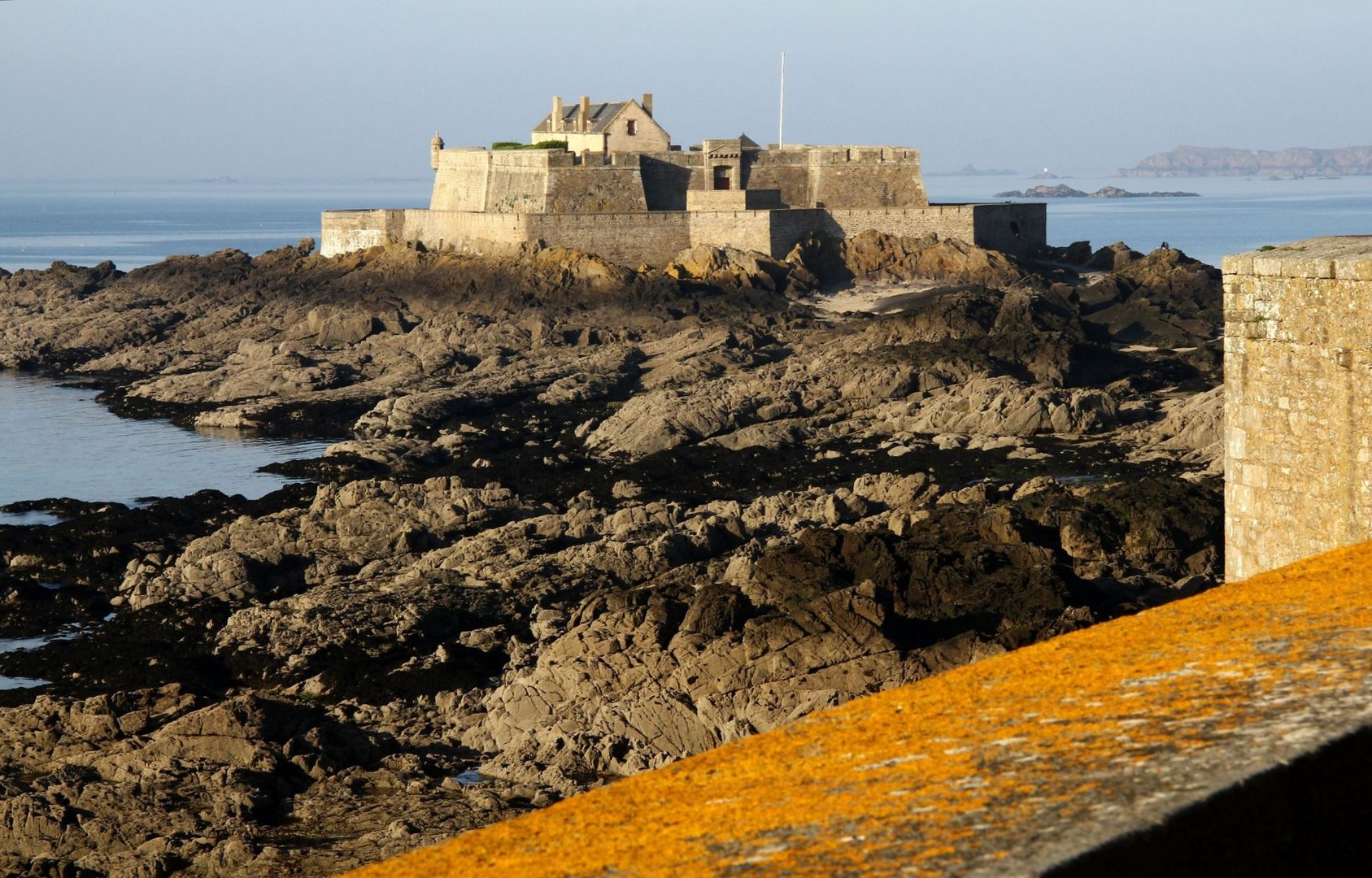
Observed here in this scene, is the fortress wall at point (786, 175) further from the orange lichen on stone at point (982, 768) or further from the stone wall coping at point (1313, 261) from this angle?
the orange lichen on stone at point (982, 768)

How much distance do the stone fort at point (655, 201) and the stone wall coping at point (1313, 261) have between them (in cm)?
4020

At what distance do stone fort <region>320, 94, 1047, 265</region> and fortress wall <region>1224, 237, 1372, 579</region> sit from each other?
40.4 meters

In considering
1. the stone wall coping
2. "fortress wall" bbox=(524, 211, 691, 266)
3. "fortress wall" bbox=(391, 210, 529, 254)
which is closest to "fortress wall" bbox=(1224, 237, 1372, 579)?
the stone wall coping

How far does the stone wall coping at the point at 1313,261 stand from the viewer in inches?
372

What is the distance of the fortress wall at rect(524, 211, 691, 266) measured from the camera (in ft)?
163

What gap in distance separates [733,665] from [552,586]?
5.72m

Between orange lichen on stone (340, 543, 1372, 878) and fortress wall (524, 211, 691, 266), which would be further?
fortress wall (524, 211, 691, 266)

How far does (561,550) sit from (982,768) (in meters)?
18.7

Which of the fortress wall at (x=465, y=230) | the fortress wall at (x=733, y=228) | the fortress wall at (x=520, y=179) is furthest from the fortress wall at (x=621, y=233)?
the fortress wall at (x=520, y=179)

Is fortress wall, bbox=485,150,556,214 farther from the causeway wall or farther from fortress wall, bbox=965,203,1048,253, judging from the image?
fortress wall, bbox=965,203,1048,253

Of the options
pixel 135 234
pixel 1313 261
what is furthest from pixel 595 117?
pixel 135 234

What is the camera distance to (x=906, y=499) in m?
24.0

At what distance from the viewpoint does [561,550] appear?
2242 cm

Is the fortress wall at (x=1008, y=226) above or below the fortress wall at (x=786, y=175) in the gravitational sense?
below
